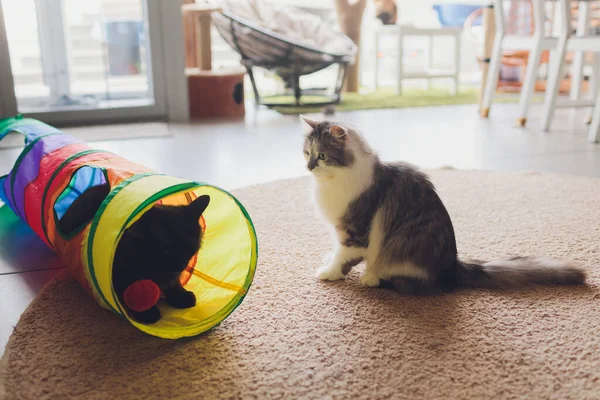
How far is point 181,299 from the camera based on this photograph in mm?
1355

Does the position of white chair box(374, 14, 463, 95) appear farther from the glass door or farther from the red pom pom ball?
the red pom pom ball

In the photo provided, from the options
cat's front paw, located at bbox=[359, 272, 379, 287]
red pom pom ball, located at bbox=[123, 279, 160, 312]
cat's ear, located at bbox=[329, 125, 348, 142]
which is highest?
cat's ear, located at bbox=[329, 125, 348, 142]

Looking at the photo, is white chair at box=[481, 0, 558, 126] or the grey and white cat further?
white chair at box=[481, 0, 558, 126]

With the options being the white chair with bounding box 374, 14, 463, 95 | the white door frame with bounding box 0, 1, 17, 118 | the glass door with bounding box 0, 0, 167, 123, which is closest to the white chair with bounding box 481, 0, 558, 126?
the white chair with bounding box 374, 14, 463, 95

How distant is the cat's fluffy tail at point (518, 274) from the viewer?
147 cm

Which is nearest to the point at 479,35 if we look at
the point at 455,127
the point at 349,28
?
the point at 349,28

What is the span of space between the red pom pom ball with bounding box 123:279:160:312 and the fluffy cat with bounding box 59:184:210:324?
0.04 ft

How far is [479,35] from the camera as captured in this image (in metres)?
6.08

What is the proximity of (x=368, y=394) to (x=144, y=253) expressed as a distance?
0.56 metres

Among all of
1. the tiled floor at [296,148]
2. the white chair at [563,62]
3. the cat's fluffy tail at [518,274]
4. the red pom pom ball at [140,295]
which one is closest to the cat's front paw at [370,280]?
the cat's fluffy tail at [518,274]

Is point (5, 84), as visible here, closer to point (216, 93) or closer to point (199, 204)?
point (216, 93)

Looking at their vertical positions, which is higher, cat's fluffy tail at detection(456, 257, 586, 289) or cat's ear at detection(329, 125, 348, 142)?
cat's ear at detection(329, 125, 348, 142)

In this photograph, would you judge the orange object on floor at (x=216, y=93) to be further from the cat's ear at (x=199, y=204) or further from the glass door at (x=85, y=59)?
the cat's ear at (x=199, y=204)

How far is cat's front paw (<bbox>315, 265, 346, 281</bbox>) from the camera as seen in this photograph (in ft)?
5.07
